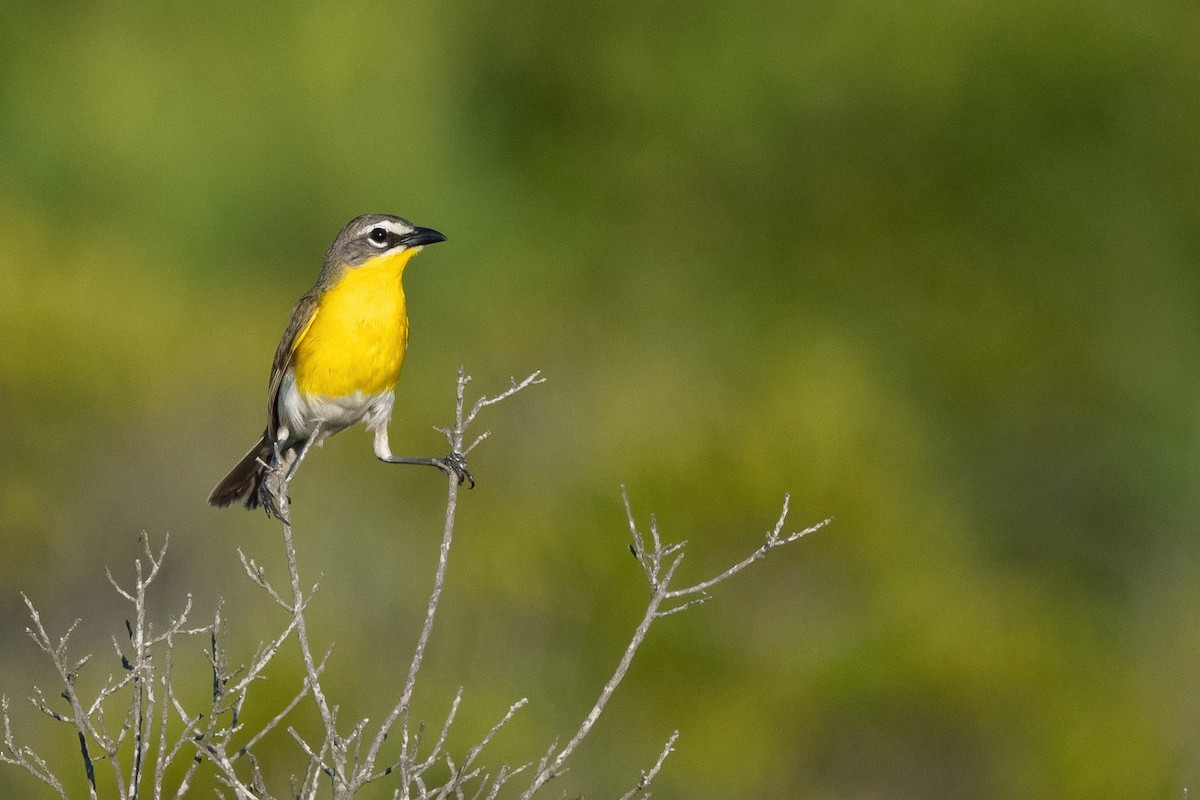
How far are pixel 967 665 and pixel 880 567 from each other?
1.79 m

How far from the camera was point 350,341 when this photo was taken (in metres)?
7.38

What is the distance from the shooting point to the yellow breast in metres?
7.38

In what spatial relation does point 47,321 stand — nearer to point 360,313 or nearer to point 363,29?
point 363,29

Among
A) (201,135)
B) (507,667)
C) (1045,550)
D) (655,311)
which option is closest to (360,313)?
(507,667)

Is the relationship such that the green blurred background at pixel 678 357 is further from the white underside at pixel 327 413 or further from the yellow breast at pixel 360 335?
the yellow breast at pixel 360 335

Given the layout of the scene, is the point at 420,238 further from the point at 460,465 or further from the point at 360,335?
the point at 460,465

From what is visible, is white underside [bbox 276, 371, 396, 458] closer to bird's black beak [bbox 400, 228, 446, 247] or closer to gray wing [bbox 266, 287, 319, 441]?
gray wing [bbox 266, 287, 319, 441]

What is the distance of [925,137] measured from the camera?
1475 inches

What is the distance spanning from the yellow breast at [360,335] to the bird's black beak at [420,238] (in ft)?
0.17

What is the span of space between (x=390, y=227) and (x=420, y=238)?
166 mm

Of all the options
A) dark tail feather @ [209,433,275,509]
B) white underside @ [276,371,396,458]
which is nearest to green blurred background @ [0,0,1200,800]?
dark tail feather @ [209,433,275,509]

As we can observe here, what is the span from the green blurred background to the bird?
7.08 meters

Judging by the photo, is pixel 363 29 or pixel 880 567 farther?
pixel 363 29

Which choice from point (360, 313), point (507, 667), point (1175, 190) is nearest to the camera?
point (360, 313)
